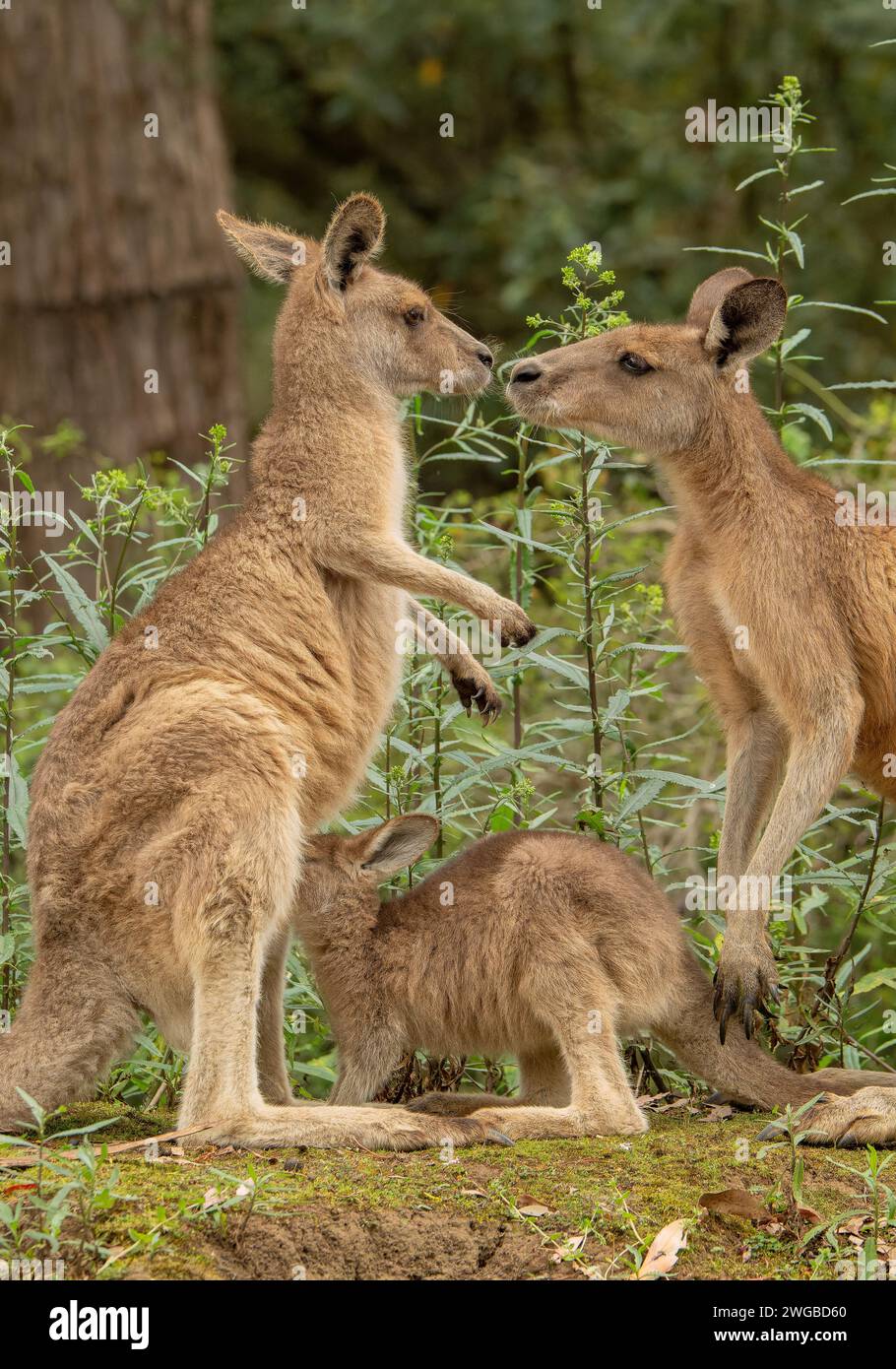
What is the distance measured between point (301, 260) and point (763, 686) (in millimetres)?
2241

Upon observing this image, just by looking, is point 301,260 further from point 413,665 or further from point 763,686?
point 763,686

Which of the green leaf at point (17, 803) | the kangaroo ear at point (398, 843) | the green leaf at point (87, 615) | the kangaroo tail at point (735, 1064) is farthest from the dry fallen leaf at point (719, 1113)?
the green leaf at point (87, 615)

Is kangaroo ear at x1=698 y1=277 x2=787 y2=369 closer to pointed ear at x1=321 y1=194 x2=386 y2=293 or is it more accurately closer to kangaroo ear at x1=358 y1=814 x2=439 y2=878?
pointed ear at x1=321 y1=194 x2=386 y2=293

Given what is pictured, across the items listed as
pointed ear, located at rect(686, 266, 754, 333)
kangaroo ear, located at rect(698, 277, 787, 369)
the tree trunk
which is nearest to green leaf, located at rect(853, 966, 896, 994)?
kangaroo ear, located at rect(698, 277, 787, 369)

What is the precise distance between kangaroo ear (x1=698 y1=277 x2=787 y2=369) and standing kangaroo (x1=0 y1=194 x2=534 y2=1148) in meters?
0.81

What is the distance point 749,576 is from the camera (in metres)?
5.40

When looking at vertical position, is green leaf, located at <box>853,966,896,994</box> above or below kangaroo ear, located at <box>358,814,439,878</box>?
below

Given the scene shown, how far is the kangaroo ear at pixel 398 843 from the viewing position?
5546 millimetres

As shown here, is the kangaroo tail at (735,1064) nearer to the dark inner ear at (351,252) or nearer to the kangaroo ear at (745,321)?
the kangaroo ear at (745,321)

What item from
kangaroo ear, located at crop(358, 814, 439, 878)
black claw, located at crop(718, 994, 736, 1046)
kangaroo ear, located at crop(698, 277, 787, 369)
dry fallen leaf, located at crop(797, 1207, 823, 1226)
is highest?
kangaroo ear, located at crop(698, 277, 787, 369)

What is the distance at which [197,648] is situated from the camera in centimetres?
519

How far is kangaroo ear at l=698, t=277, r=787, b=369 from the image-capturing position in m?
5.46

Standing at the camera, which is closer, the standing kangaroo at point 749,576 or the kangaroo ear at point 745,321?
the standing kangaroo at point 749,576

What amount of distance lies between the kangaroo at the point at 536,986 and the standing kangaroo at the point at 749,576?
20 cm
